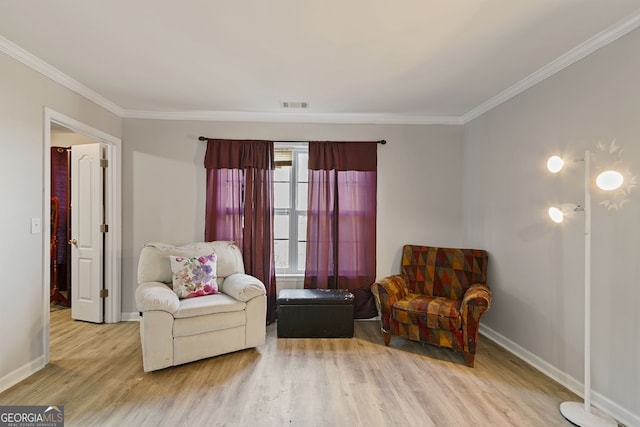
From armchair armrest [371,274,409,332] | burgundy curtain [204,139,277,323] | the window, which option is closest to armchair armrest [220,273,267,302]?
burgundy curtain [204,139,277,323]

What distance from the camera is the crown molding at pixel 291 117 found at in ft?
13.0

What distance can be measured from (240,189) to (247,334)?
1657 millimetres

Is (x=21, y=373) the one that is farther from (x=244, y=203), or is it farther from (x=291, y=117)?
(x=291, y=117)

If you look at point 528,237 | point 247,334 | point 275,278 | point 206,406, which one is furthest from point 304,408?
point 528,237

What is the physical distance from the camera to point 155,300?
2744 mm

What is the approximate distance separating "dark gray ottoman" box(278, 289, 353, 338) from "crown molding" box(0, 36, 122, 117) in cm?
281

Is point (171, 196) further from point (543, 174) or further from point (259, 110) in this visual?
point (543, 174)

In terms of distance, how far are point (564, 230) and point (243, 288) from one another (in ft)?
9.00

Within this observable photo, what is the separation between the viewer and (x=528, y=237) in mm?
3012

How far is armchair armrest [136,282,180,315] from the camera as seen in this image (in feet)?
8.96

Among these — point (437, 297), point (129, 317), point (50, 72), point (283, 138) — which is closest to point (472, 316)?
point (437, 297)

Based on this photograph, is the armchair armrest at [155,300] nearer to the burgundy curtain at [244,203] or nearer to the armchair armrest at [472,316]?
the burgundy curtain at [244,203]

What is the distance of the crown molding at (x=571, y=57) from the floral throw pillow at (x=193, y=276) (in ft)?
11.0

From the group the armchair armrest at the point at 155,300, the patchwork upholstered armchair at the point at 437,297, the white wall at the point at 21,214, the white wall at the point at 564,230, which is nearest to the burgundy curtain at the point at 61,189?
the white wall at the point at 21,214
